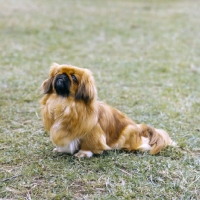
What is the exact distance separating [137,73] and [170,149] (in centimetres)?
321

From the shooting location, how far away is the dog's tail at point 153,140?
4.27 m

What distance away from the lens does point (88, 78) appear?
390 cm

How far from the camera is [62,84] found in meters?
3.81

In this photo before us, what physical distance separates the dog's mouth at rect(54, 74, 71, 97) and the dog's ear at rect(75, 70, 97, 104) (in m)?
0.10

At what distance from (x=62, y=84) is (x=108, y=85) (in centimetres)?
295

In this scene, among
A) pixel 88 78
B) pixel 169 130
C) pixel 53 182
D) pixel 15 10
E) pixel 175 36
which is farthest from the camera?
pixel 15 10

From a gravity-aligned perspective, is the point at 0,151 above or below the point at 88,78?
below

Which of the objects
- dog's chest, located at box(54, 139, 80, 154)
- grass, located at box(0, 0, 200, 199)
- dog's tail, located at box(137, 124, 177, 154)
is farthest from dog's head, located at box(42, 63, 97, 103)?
dog's tail, located at box(137, 124, 177, 154)

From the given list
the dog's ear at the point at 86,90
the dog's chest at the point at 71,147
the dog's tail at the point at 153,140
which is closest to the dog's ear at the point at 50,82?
the dog's ear at the point at 86,90

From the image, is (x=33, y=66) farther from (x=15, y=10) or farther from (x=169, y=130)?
(x=15, y=10)

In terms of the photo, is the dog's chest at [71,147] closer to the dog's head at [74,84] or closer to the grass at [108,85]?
the grass at [108,85]

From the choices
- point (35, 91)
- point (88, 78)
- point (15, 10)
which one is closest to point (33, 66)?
point (35, 91)

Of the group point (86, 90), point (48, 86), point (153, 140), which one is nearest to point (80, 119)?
point (86, 90)

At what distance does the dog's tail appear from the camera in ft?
14.0
